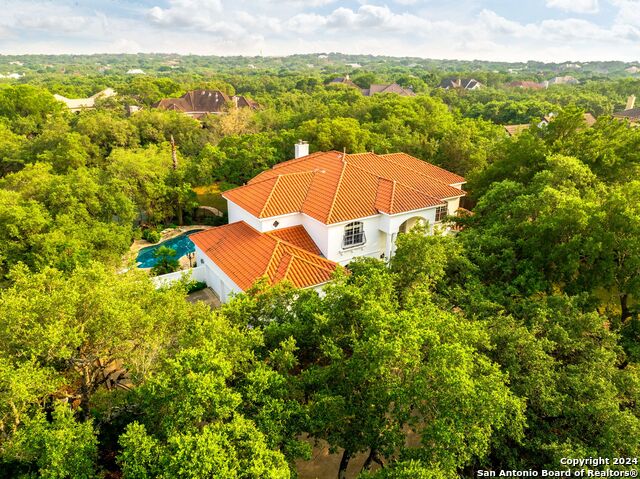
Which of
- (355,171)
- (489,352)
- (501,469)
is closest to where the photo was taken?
(501,469)

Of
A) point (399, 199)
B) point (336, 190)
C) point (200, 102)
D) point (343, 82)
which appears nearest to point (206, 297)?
point (336, 190)

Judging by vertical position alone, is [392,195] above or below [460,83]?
below

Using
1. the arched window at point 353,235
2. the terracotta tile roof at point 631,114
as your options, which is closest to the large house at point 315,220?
the arched window at point 353,235

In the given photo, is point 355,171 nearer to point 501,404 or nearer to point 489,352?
point 489,352

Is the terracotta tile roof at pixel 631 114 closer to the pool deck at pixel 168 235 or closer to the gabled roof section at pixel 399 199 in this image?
the gabled roof section at pixel 399 199

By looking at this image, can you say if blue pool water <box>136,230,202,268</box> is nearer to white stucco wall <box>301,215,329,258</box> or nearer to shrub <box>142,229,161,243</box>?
shrub <box>142,229,161,243</box>

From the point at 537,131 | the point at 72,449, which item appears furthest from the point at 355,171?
the point at 72,449

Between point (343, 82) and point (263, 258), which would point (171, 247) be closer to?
point (263, 258)
